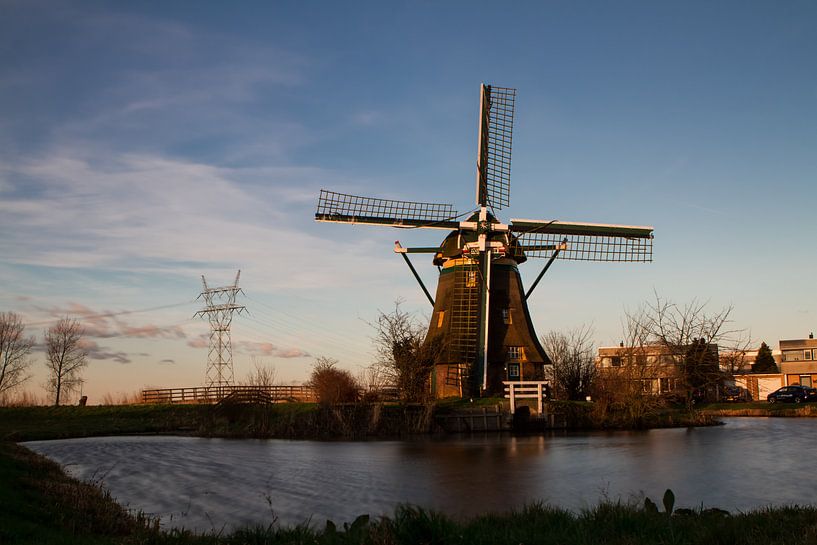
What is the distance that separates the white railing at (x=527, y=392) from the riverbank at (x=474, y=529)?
2159 centimetres

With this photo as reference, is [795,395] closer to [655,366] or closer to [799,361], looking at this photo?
[655,366]

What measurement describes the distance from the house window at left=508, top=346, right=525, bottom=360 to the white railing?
6.43 feet

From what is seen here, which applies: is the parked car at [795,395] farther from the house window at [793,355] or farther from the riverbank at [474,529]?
the riverbank at [474,529]

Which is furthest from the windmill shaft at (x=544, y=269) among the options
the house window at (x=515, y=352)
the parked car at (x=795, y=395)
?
the parked car at (x=795, y=395)

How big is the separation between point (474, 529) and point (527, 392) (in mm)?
24311

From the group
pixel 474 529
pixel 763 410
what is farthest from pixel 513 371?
pixel 474 529

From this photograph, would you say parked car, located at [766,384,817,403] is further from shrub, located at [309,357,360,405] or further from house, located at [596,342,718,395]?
shrub, located at [309,357,360,405]

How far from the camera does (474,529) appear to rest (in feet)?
23.7

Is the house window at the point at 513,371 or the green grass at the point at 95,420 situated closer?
the green grass at the point at 95,420

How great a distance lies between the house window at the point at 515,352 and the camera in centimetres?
3275

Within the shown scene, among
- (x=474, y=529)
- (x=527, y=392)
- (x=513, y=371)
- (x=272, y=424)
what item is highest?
(x=513, y=371)

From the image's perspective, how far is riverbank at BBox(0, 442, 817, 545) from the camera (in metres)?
6.55

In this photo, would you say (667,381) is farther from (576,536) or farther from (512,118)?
(576,536)

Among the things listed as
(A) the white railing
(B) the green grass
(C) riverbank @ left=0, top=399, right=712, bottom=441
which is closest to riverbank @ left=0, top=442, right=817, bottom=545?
(C) riverbank @ left=0, top=399, right=712, bottom=441
